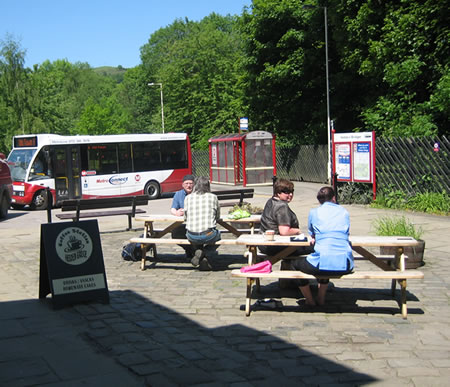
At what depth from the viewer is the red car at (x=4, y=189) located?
1953cm

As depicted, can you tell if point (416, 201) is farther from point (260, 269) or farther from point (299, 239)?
point (260, 269)

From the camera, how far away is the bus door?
23609 millimetres

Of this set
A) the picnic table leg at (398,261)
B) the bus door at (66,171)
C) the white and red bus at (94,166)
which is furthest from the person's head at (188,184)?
the bus door at (66,171)

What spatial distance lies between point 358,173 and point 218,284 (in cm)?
1141

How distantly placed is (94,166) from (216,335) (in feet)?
63.9

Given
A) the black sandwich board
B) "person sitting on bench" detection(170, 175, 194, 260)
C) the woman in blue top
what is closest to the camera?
the woman in blue top

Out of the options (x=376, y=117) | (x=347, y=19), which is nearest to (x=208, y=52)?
(x=347, y=19)

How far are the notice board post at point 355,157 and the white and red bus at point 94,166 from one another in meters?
9.74

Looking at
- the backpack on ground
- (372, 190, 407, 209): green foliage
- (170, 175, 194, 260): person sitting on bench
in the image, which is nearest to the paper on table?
(170, 175, 194, 260): person sitting on bench

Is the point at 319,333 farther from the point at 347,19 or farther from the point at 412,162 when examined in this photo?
the point at 347,19

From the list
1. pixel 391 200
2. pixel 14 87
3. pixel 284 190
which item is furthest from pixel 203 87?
pixel 284 190

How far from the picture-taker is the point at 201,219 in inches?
365

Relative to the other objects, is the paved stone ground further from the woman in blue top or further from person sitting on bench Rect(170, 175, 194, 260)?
person sitting on bench Rect(170, 175, 194, 260)

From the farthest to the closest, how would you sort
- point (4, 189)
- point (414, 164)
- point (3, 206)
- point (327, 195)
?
point (4, 189), point (3, 206), point (414, 164), point (327, 195)
